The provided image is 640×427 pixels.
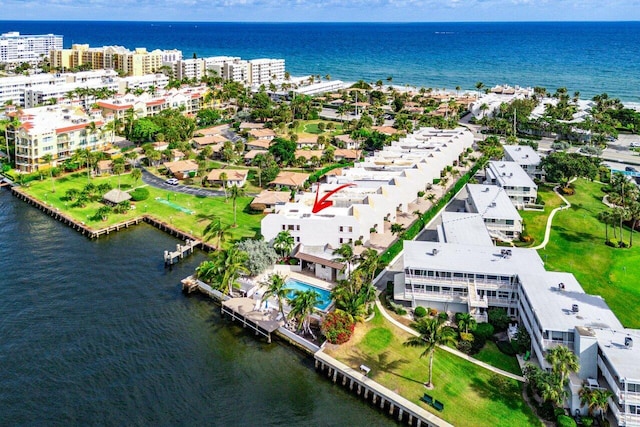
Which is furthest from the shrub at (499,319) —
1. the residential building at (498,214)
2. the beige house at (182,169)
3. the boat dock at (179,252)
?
the beige house at (182,169)

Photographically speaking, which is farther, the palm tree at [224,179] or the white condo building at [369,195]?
the palm tree at [224,179]

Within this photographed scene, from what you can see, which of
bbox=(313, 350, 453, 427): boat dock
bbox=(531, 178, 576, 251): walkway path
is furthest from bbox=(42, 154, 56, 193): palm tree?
bbox=(531, 178, 576, 251): walkway path

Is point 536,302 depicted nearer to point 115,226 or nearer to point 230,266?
point 230,266

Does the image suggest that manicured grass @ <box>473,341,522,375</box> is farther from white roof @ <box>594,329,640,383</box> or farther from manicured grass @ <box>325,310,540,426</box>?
white roof @ <box>594,329,640,383</box>

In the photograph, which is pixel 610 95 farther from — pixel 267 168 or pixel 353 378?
pixel 353 378

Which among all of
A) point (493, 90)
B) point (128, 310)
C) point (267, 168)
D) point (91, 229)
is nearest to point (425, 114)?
point (493, 90)

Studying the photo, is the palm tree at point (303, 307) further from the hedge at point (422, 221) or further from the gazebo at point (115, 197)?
the gazebo at point (115, 197)
